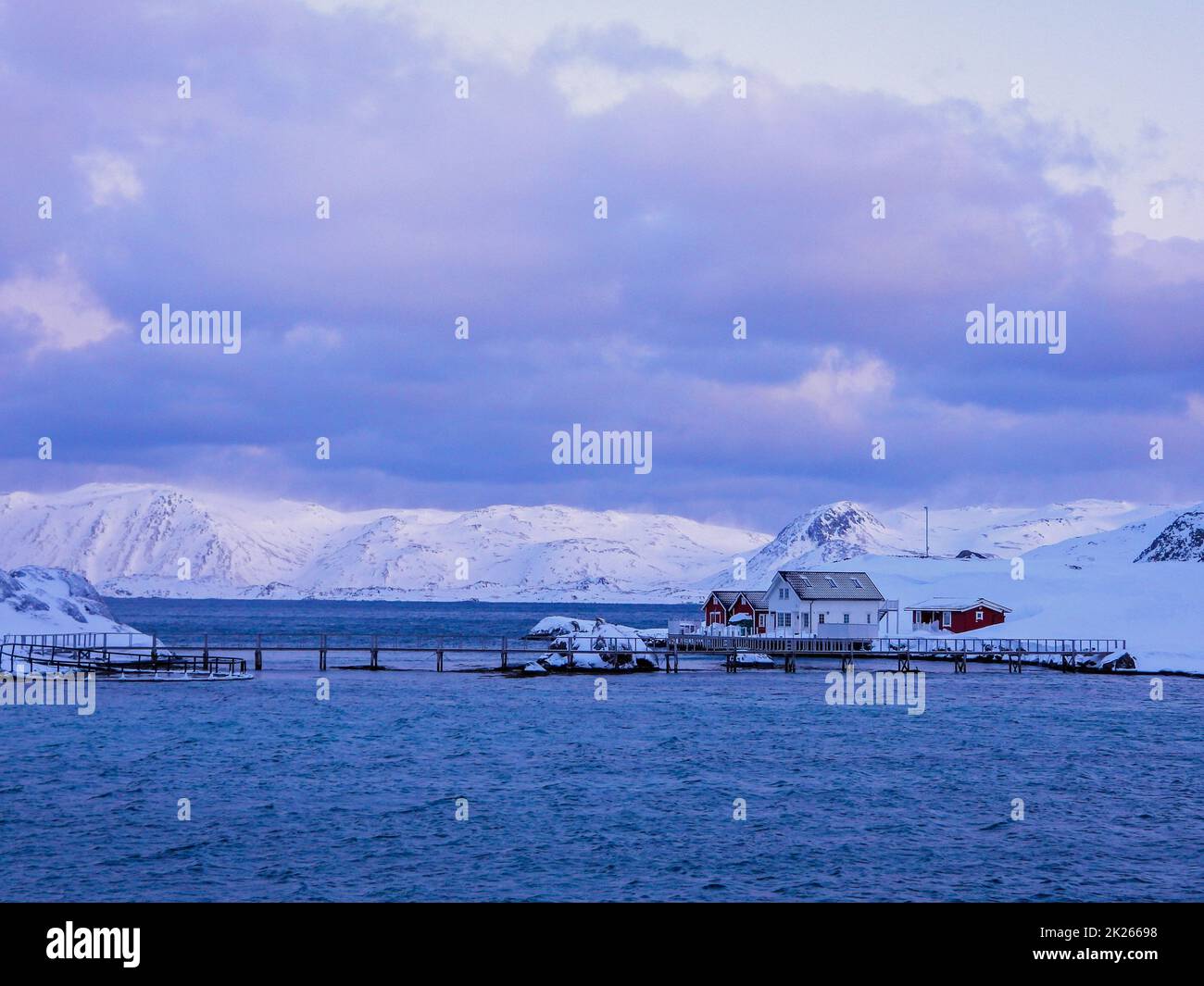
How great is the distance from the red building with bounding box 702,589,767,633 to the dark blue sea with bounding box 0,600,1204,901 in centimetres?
4551

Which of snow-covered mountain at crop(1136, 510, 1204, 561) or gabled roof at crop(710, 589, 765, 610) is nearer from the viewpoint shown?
gabled roof at crop(710, 589, 765, 610)

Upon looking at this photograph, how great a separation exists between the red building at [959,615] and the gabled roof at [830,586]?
16.6m

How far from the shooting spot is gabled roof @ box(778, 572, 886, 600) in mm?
110188

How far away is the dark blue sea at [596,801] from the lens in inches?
1123

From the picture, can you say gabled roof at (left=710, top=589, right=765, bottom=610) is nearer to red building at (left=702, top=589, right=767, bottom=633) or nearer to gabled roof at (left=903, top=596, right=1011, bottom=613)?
red building at (left=702, top=589, right=767, bottom=633)

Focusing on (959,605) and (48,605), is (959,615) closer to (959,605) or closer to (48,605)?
(959,605)

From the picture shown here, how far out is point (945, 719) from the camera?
6500 cm

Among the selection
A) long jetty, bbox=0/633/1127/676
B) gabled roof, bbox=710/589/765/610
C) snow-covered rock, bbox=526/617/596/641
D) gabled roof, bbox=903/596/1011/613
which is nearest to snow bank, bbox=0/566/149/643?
long jetty, bbox=0/633/1127/676

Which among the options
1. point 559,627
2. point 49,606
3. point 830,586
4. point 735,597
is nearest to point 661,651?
point 830,586

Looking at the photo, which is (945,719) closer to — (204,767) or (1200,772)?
(1200,772)

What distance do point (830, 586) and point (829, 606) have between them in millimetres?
2400

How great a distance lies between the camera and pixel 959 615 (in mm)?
126188
